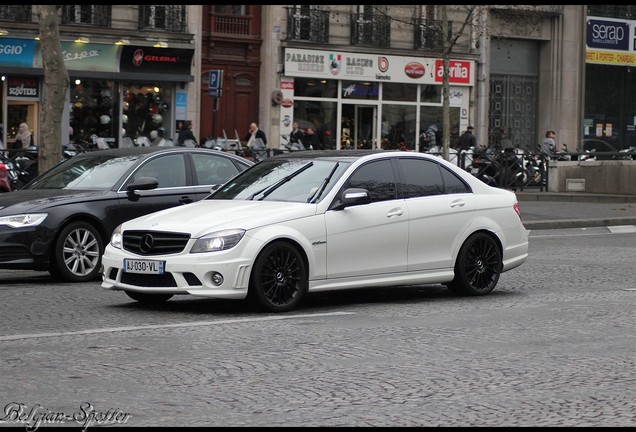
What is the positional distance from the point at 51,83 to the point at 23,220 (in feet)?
25.9

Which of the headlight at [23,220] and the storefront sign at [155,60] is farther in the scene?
the storefront sign at [155,60]

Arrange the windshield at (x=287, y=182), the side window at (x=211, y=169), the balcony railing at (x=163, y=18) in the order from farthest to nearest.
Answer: the balcony railing at (x=163, y=18)
the side window at (x=211, y=169)
the windshield at (x=287, y=182)

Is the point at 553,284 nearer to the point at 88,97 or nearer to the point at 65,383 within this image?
the point at 65,383

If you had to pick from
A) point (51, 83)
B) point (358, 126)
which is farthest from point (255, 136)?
point (51, 83)

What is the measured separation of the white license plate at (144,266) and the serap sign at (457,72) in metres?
34.7

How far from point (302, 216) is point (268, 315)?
95cm

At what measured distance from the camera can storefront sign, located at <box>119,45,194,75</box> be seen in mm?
38094

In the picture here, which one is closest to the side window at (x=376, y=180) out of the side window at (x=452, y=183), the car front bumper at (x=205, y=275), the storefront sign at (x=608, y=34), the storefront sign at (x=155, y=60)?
the side window at (x=452, y=183)

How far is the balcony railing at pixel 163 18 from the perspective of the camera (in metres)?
38.4

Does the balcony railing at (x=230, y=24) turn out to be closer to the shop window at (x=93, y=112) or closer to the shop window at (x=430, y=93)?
the shop window at (x=93, y=112)

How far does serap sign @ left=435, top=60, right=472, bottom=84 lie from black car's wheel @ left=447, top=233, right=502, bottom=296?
108ft

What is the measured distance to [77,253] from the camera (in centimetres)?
1435

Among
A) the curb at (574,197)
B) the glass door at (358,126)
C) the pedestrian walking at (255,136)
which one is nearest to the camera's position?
the curb at (574,197)

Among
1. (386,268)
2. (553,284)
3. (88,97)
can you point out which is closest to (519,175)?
(88,97)
